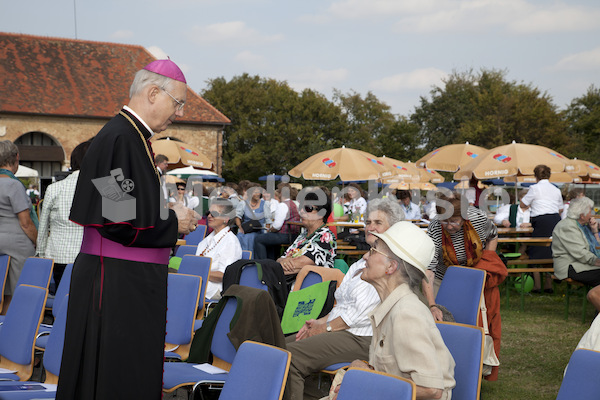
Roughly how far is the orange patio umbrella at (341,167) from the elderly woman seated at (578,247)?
5635 mm

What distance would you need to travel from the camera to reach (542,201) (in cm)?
1066

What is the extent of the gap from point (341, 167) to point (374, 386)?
37.6 feet

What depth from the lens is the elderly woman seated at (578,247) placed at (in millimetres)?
7840

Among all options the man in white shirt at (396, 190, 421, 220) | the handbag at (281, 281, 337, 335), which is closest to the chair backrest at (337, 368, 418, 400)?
the handbag at (281, 281, 337, 335)

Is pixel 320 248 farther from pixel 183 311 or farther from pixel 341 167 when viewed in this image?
pixel 341 167

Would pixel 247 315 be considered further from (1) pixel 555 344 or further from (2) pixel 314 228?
(1) pixel 555 344

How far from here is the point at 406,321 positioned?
279 centimetres

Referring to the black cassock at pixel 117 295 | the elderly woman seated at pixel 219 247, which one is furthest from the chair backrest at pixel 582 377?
the elderly woman seated at pixel 219 247

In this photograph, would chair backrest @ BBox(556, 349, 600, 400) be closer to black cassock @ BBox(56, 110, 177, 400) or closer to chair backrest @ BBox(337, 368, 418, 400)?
chair backrest @ BBox(337, 368, 418, 400)

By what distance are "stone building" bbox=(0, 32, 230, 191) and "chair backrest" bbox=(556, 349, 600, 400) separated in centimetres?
3454

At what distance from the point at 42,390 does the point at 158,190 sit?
1.61m

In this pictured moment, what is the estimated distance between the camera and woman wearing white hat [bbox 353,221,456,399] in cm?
269

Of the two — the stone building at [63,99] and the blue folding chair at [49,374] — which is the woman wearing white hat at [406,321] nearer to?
the blue folding chair at [49,374]

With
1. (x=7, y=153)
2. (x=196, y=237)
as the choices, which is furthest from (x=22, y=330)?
(x=196, y=237)
